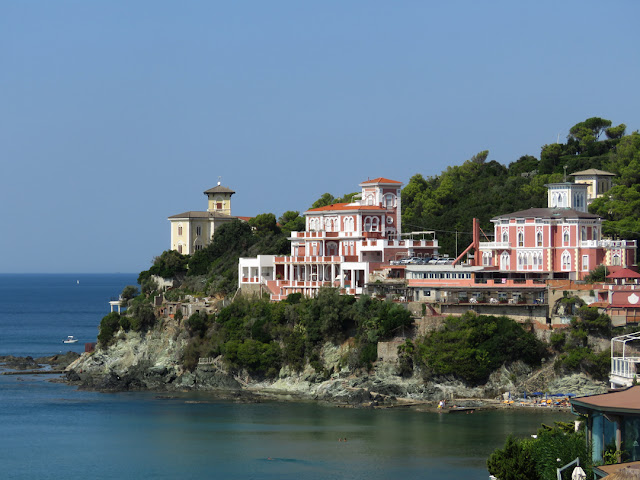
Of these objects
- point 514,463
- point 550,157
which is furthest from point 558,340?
point 550,157

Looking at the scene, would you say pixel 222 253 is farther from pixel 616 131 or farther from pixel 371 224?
pixel 616 131

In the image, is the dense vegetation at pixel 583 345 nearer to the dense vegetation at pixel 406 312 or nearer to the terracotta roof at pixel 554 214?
the dense vegetation at pixel 406 312

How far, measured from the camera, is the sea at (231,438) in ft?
163

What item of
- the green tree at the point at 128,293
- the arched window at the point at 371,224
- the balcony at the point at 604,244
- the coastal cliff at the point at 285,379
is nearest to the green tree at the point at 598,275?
the balcony at the point at 604,244

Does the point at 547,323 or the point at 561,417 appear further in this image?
the point at 547,323

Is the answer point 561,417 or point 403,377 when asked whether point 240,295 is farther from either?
point 561,417

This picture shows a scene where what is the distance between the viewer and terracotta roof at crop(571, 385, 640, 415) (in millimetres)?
25766

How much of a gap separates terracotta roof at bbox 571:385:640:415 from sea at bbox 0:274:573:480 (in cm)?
1785

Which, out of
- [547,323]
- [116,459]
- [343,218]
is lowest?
[116,459]

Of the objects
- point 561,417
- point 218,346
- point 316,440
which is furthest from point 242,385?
point 561,417

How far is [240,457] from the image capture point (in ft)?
172

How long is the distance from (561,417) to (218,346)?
2562 centimetres

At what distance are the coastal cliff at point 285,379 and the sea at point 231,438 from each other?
2.08 m

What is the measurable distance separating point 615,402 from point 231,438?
32.5 metres
